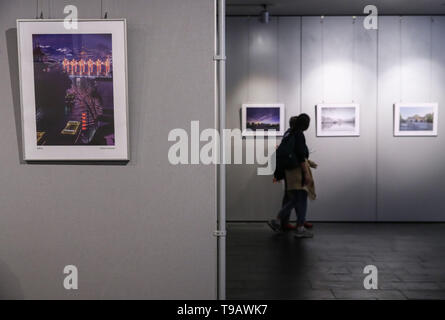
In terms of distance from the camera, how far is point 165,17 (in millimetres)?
2941

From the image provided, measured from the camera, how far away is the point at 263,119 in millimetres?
7617

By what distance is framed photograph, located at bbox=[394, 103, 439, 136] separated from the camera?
755 cm

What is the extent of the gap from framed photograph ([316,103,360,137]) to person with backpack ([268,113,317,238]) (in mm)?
1232

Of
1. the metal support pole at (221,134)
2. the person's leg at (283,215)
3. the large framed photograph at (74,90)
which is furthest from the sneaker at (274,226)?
the large framed photograph at (74,90)

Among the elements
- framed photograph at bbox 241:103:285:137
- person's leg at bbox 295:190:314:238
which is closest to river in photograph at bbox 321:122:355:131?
framed photograph at bbox 241:103:285:137

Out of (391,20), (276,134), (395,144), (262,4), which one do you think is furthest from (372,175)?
(262,4)

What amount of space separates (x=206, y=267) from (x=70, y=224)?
3.40ft

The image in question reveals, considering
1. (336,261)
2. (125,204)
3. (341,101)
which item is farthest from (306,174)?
(125,204)

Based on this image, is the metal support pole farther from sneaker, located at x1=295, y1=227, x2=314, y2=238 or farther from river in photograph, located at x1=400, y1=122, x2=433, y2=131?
river in photograph, located at x1=400, y1=122, x2=433, y2=131

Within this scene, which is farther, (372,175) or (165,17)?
(372,175)

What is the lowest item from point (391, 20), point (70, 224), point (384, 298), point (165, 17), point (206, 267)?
point (384, 298)

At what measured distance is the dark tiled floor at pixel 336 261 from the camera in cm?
423

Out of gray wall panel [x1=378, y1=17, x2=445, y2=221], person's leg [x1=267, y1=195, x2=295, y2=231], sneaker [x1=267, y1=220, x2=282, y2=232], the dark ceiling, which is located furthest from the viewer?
gray wall panel [x1=378, y1=17, x2=445, y2=221]

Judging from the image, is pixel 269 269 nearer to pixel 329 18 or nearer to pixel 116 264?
pixel 116 264
